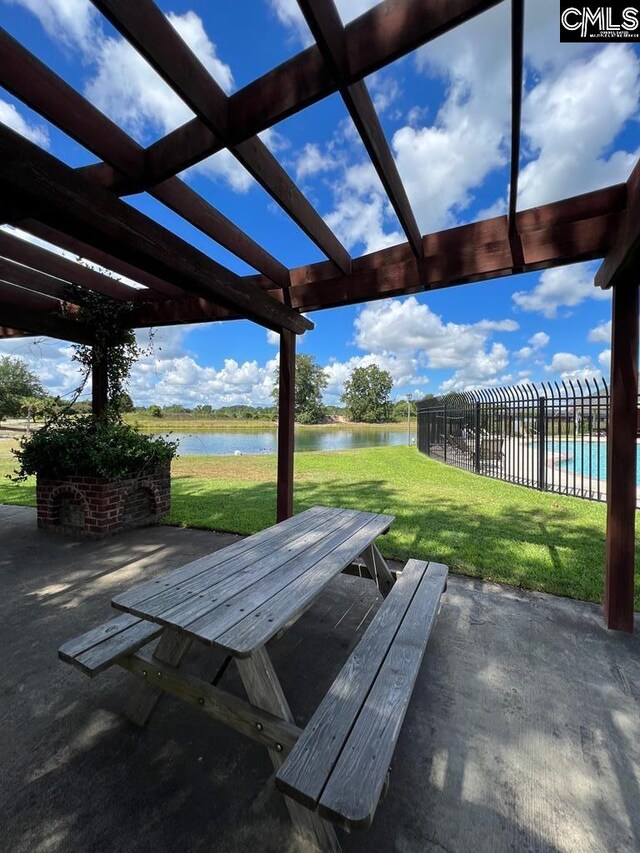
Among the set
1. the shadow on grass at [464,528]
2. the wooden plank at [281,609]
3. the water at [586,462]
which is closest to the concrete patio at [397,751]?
the wooden plank at [281,609]

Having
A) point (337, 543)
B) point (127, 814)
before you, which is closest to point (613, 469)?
point (337, 543)

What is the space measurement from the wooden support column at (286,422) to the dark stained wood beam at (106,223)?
0.73 metres

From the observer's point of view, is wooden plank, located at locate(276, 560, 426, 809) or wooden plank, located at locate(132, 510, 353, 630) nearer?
wooden plank, located at locate(276, 560, 426, 809)

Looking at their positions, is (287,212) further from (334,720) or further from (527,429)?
(527,429)

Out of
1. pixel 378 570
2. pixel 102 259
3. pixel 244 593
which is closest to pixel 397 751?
pixel 244 593

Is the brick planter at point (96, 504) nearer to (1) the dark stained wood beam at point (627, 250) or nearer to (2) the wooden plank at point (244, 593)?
(2) the wooden plank at point (244, 593)

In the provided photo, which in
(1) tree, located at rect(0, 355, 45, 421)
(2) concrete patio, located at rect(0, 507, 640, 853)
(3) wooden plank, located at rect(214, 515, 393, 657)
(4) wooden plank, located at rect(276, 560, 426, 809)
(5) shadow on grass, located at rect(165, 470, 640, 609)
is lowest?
(2) concrete patio, located at rect(0, 507, 640, 853)

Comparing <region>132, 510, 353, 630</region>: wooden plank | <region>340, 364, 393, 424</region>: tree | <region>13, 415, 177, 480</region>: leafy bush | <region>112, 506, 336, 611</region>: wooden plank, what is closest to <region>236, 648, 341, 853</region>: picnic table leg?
<region>132, 510, 353, 630</region>: wooden plank

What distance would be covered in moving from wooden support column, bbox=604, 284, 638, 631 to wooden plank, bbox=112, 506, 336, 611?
1.94 meters

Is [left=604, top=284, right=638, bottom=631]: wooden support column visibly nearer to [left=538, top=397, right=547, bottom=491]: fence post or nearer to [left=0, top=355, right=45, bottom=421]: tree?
[left=538, top=397, right=547, bottom=491]: fence post

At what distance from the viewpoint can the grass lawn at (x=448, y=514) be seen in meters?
3.22

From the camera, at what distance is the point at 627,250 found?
1.97 meters

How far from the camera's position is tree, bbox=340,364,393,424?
207 ft

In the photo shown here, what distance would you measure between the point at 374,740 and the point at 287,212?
2716mm
